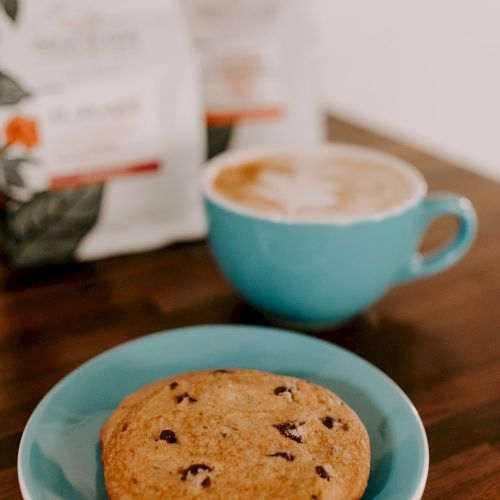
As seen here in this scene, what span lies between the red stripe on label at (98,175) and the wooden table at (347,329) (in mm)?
89

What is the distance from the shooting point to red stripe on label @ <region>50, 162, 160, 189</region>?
66 centimetres

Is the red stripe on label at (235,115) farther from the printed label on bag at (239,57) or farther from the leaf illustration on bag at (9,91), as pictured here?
the leaf illustration on bag at (9,91)

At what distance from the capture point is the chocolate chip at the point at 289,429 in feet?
1.26

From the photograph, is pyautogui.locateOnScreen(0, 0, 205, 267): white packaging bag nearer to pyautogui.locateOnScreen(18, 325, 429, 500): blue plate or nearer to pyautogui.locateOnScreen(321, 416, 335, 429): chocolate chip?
pyautogui.locateOnScreen(18, 325, 429, 500): blue plate

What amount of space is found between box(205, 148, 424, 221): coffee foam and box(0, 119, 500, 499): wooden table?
0.11 metres

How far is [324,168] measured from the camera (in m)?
0.66

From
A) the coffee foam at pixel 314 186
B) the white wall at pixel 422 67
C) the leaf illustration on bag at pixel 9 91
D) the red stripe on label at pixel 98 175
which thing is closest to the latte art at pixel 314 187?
the coffee foam at pixel 314 186

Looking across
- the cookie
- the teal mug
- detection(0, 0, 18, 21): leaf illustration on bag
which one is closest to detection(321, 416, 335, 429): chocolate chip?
the cookie

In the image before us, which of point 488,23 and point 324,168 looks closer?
point 324,168

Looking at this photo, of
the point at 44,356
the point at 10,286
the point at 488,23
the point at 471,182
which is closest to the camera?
the point at 44,356

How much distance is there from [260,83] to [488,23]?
1.14 meters

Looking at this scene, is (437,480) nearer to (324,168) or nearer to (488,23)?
(324,168)

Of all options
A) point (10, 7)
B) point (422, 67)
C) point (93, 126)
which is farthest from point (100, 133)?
point (422, 67)

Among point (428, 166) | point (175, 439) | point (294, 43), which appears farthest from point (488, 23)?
point (175, 439)
